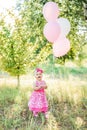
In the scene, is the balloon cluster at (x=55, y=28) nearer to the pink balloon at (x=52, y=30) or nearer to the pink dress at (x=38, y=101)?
the pink balloon at (x=52, y=30)

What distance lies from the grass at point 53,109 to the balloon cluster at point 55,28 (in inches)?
56.2

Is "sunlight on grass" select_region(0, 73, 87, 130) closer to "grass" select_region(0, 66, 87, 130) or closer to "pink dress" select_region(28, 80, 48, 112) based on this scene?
"grass" select_region(0, 66, 87, 130)

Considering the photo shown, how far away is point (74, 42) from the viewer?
13469 millimetres

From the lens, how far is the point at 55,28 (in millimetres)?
6402

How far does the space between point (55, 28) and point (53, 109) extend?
2.30 m

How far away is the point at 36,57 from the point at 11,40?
92cm

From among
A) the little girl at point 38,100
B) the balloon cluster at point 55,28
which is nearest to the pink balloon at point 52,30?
the balloon cluster at point 55,28

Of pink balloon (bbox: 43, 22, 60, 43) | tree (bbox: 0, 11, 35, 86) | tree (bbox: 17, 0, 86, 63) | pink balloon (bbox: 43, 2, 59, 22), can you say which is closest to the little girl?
pink balloon (bbox: 43, 22, 60, 43)

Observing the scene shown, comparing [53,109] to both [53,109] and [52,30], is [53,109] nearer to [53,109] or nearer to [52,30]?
[53,109]

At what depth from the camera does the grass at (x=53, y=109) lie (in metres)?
6.70

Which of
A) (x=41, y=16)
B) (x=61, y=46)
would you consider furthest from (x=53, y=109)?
(x=41, y=16)

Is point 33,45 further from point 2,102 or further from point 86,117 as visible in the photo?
point 86,117

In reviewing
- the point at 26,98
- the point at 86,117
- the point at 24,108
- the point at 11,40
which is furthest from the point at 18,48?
the point at 86,117

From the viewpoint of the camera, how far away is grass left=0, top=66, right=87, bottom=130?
264 inches
